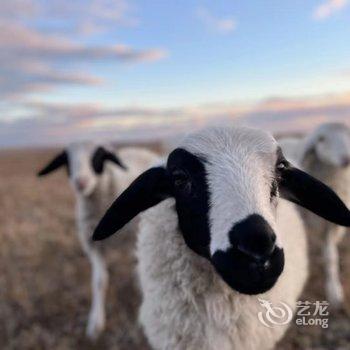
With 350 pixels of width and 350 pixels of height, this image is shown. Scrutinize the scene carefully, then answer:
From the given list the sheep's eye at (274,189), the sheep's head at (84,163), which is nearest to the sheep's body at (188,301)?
the sheep's eye at (274,189)

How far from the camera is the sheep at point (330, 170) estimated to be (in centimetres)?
565

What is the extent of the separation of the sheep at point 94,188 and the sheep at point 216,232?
2147 mm

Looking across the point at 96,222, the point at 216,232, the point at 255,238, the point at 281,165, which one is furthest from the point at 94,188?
the point at 255,238

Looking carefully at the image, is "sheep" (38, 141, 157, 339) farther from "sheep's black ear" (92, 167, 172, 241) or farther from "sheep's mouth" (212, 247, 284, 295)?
"sheep's mouth" (212, 247, 284, 295)

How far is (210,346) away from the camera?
290 centimetres

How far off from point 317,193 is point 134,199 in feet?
3.55

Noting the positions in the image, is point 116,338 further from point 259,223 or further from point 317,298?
point 259,223

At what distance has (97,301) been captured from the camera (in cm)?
537

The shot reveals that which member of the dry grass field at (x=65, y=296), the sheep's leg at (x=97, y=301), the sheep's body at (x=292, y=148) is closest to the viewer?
the dry grass field at (x=65, y=296)

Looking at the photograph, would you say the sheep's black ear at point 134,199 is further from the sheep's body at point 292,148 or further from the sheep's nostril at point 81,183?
the sheep's body at point 292,148

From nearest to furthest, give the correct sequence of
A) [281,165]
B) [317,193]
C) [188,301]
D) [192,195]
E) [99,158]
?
[192,195], [281,165], [317,193], [188,301], [99,158]

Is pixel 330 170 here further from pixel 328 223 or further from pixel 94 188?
pixel 94 188

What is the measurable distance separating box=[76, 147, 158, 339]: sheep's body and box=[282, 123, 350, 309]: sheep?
7.26 feet

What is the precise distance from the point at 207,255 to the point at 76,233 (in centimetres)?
666
